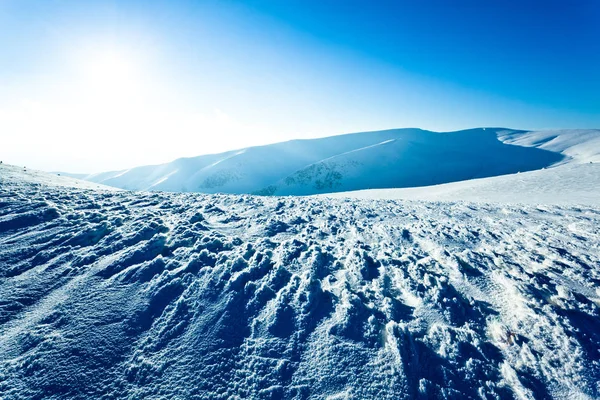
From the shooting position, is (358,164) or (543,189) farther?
(358,164)

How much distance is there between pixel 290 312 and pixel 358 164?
197 ft

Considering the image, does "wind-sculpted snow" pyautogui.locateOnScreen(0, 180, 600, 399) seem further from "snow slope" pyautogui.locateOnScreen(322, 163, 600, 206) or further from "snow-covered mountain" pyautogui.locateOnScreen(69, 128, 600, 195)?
"snow-covered mountain" pyautogui.locateOnScreen(69, 128, 600, 195)

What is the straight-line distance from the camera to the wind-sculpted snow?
3576mm

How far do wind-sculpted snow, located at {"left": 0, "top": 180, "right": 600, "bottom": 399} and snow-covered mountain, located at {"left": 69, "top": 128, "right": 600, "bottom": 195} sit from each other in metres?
44.9

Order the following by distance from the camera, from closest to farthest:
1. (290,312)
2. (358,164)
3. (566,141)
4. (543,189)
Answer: (290,312) → (543,189) → (358,164) → (566,141)

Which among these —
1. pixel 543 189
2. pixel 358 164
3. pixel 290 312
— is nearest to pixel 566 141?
pixel 358 164

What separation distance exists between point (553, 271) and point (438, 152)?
80.5m

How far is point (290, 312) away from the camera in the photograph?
4.77 m

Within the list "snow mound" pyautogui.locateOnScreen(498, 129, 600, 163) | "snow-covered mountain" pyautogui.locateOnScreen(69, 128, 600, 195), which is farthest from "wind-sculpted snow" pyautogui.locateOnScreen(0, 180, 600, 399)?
"snow mound" pyautogui.locateOnScreen(498, 129, 600, 163)

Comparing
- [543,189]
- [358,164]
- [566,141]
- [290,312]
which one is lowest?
[358,164]

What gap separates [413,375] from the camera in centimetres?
362

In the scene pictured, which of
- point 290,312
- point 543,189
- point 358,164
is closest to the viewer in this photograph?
point 290,312

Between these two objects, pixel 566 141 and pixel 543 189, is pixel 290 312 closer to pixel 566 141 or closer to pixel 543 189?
pixel 543 189

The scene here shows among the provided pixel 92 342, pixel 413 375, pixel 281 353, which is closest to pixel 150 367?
pixel 92 342
